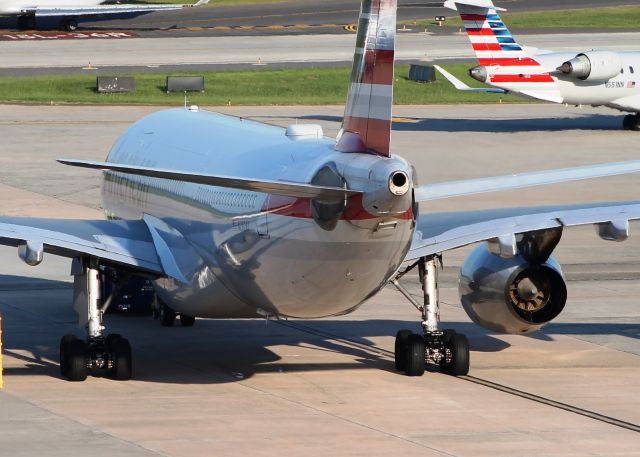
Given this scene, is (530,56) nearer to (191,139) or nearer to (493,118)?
(493,118)

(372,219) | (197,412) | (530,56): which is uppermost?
(530,56)

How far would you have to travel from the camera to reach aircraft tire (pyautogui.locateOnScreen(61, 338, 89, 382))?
2270 centimetres

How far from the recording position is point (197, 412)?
20.8m

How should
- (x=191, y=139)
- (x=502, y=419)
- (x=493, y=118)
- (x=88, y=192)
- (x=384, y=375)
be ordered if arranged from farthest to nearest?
(x=493, y=118), (x=88, y=192), (x=191, y=139), (x=384, y=375), (x=502, y=419)

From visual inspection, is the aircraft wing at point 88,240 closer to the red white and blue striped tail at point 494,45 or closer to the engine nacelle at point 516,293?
the engine nacelle at point 516,293

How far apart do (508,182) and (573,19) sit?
88148 millimetres

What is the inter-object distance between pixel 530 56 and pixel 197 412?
4590 cm

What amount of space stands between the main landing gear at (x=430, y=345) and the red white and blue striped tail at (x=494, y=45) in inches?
1584

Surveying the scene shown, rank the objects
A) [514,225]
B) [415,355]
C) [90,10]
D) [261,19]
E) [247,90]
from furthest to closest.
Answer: [261,19] → [90,10] → [247,90] → [514,225] → [415,355]

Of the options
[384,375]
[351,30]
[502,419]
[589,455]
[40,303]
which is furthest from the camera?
[351,30]

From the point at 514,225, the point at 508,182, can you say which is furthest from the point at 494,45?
the point at 508,182

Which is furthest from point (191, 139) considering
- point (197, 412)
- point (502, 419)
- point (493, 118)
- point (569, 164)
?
point (493, 118)

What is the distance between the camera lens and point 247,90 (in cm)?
7462

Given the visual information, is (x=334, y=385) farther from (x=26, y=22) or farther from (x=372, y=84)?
(x=26, y=22)
